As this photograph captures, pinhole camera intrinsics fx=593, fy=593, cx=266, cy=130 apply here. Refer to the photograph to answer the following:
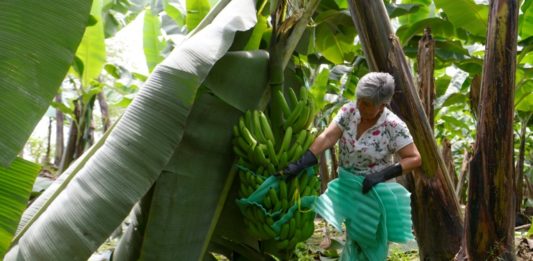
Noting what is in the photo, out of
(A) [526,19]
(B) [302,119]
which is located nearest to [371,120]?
(B) [302,119]

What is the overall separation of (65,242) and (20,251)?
0.44 ft

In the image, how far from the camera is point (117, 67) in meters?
6.26

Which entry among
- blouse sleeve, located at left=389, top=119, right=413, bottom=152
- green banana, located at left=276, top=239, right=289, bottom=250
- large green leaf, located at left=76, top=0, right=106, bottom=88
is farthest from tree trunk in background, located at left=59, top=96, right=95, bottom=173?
blouse sleeve, located at left=389, top=119, right=413, bottom=152

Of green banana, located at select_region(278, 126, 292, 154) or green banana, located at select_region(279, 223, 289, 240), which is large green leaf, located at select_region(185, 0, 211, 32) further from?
green banana, located at select_region(279, 223, 289, 240)

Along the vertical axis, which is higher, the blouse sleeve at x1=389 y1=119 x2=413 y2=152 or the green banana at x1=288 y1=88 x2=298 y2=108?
the green banana at x1=288 y1=88 x2=298 y2=108

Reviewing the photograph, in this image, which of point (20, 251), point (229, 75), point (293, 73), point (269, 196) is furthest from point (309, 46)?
point (20, 251)

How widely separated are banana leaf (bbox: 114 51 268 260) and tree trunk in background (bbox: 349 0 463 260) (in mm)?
670

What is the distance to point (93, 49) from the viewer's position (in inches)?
187

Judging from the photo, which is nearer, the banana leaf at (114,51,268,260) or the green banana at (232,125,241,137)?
the banana leaf at (114,51,268,260)

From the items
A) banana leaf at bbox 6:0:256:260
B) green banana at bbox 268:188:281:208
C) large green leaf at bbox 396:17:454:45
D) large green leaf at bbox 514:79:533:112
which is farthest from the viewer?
large green leaf at bbox 514:79:533:112

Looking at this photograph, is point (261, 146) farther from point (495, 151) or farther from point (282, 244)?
point (495, 151)

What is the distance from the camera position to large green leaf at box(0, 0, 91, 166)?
1503 mm

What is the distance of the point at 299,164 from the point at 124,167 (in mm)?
888

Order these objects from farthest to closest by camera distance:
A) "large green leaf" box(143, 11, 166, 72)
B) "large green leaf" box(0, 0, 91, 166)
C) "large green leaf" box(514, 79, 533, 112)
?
"large green leaf" box(514, 79, 533, 112) < "large green leaf" box(143, 11, 166, 72) < "large green leaf" box(0, 0, 91, 166)
